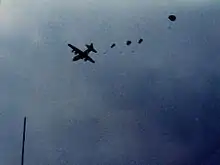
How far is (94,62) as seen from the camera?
13797 millimetres

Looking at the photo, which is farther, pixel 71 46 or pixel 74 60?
pixel 74 60

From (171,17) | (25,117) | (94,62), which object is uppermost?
(171,17)

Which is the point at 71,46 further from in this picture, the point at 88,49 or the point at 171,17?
the point at 171,17

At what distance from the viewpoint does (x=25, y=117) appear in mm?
14625

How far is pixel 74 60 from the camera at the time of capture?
14.0 m

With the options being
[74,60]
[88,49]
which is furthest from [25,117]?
[88,49]

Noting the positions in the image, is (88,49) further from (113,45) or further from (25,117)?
(25,117)

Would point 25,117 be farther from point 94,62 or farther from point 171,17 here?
point 171,17

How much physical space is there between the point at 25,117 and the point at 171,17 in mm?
4639

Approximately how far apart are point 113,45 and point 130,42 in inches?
15.7

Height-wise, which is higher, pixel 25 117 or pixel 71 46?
pixel 71 46

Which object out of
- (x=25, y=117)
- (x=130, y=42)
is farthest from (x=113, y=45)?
(x=25, y=117)

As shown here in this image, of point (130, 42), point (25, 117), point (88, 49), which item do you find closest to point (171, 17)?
point (130, 42)

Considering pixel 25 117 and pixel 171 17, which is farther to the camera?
pixel 25 117
